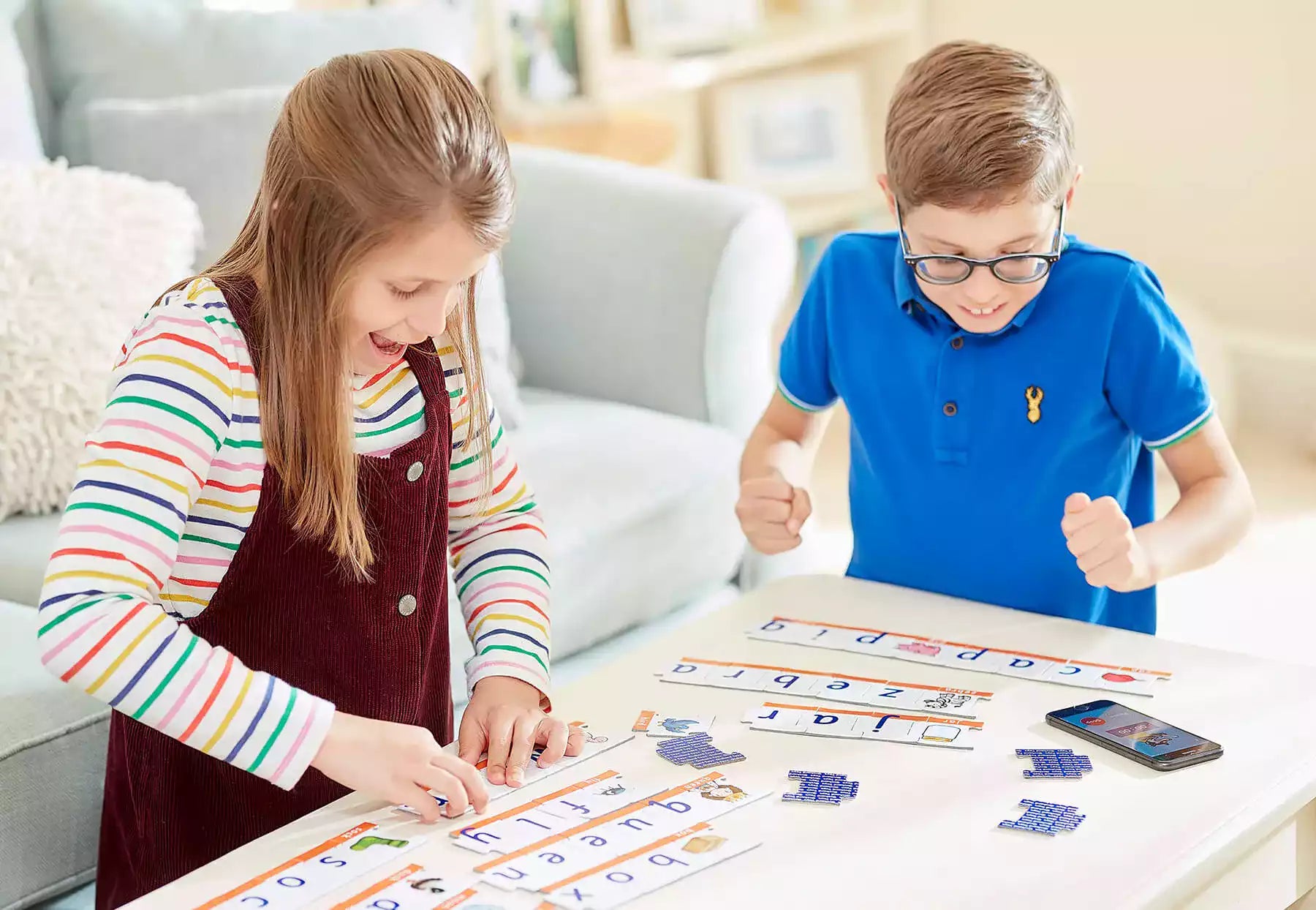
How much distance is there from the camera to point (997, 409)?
132 cm

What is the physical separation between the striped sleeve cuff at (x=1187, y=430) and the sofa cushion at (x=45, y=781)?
3.14 feet

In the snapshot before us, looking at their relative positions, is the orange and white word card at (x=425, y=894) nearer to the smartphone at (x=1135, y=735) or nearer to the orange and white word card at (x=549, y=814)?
the orange and white word card at (x=549, y=814)

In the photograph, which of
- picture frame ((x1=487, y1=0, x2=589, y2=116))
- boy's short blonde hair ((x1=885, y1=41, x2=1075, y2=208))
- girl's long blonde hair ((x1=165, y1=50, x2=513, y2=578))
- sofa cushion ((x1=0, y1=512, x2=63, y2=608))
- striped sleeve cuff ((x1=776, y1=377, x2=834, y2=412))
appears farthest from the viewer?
picture frame ((x1=487, y1=0, x2=589, y2=116))

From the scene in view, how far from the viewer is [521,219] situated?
2.15 metres

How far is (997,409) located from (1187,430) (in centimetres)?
16

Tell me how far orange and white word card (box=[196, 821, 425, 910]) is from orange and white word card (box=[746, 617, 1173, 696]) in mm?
392

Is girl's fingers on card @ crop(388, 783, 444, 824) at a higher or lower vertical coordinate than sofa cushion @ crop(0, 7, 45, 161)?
lower

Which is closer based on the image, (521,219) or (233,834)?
(233,834)

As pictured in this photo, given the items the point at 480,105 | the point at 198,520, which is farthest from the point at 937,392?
the point at 198,520

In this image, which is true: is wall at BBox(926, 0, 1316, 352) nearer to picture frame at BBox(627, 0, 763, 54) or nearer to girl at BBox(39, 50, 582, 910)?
picture frame at BBox(627, 0, 763, 54)

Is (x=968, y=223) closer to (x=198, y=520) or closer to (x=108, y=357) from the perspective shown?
(x=198, y=520)

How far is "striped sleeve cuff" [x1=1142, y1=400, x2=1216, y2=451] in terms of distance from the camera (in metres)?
1.25

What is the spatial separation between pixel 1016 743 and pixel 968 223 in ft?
1.40

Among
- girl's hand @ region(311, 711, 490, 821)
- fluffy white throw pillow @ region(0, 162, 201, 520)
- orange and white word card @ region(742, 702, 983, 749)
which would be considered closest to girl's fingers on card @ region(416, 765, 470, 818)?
girl's hand @ region(311, 711, 490, 821)
